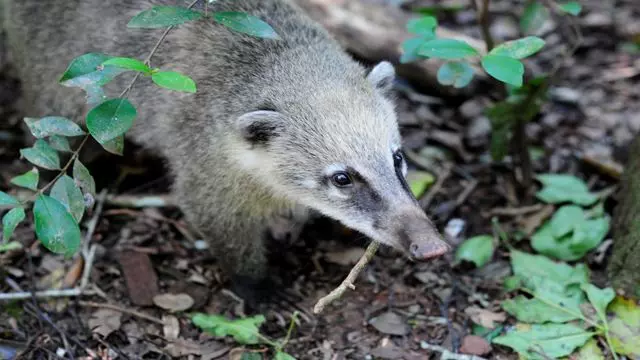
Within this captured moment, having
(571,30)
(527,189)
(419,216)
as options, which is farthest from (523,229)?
(571,30)

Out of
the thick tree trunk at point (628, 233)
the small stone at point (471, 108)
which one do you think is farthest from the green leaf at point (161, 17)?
the small stone at point (471, 108)

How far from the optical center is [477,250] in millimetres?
5641

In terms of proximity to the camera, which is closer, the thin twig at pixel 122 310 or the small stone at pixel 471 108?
the thin twig at pixel 122 310

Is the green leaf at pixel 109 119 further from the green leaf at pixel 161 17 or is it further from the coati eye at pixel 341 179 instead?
the coati eye at pixel 341 179

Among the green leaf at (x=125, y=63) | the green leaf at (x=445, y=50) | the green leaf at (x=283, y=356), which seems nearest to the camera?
the green leaf at (x=125, y=63)

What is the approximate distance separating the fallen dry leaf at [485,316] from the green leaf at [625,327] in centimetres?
72

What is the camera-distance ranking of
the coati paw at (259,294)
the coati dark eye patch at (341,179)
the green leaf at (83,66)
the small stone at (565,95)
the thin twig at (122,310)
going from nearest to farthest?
1. the green leaf at (83,66)
2. the coati dark eye patch at (341,179)
3. the thin twig at (122,310)
4. the coati paw at (259,294)
5. the small stone at (565,95)

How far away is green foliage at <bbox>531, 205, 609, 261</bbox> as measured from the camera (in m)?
5.50

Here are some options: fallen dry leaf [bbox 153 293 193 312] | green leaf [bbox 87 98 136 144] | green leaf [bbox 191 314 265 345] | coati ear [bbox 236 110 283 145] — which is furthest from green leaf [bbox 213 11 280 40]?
fallen dry leaf [bbox 153 293 193 312]

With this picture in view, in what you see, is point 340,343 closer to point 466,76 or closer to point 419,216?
point 419,216

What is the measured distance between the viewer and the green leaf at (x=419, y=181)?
6.16 metres

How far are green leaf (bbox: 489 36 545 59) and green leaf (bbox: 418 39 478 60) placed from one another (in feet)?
0.56

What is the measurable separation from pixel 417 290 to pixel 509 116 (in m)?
1.64

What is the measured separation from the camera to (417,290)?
5.55 m
